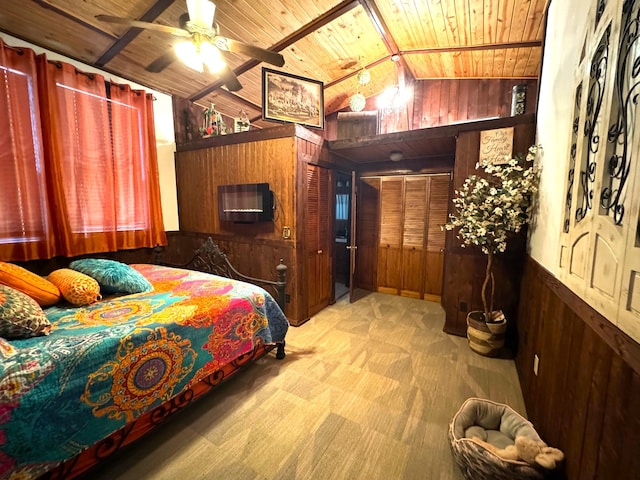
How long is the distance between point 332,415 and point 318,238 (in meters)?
2.06

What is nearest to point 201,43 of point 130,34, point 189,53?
point 189,53

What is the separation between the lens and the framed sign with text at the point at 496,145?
8.32 feet

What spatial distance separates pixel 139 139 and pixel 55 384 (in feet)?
10.1

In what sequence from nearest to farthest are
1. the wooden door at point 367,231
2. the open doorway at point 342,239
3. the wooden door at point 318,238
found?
1. the wooden door at point 318,238
2. the wooden door at point 367,231
3. the open doorway at point 342,239

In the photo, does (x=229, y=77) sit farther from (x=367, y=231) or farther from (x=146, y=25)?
(x=367, y=231)

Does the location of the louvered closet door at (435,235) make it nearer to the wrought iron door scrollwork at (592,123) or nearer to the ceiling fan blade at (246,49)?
the wrought iron door scrollwork at (592,123)

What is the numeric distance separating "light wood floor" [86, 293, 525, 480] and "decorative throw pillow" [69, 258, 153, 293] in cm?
104

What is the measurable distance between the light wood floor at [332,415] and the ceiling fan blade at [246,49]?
2727mm

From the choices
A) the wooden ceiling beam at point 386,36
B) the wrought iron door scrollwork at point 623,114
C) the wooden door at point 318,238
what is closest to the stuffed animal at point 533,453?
the wrought iron door scrollwork at point 623,114

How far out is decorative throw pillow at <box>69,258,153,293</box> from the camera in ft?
6.48

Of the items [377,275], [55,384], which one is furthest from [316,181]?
[55,384]

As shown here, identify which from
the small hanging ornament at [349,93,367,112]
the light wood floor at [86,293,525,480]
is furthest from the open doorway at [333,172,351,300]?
the light wood floor at [86,293,525,480]

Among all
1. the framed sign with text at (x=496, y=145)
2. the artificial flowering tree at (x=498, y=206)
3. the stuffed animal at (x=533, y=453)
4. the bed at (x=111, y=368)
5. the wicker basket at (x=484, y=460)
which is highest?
the framed sign with text at (x=496, y=145)

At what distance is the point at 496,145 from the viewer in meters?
2.58
